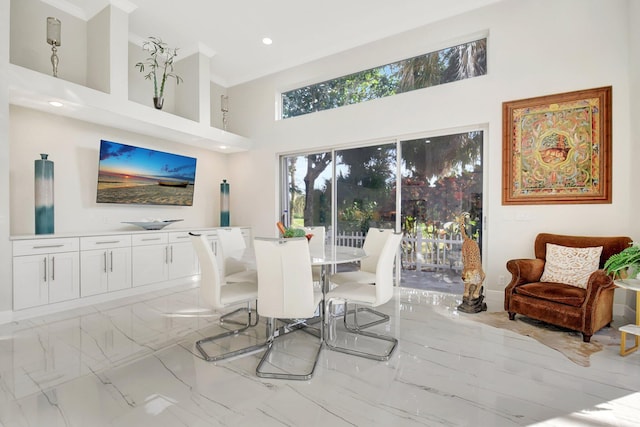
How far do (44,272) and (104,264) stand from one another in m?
0.60

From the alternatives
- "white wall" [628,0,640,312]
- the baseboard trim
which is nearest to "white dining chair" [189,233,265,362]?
the baseboard trim

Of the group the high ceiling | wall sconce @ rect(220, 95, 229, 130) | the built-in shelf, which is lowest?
the built-in shelf

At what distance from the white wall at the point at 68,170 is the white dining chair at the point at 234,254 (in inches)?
88.5

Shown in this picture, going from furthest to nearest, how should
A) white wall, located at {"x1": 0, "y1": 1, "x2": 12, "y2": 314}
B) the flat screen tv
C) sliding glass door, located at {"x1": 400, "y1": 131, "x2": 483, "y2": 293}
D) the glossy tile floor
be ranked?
the flat screen tv → sliding glass door, located at {"x1": 400, "y1": 131, "x2": 483, "y2": 293} → white wall, located at {"x1": 0, "y1": 1, "x2": 12, "y2": 314} → the glossy tile floor

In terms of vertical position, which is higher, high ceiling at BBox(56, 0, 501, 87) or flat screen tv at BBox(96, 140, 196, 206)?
high ceiling at BBox(56, 0, 501, 87)

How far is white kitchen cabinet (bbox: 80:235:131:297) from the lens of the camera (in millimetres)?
3775

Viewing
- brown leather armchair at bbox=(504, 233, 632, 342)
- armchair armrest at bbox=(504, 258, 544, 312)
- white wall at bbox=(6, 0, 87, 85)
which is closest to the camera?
brown leather armchair at bbox=(504, 233, 632, 342)

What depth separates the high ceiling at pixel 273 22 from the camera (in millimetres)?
4043

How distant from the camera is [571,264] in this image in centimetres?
315

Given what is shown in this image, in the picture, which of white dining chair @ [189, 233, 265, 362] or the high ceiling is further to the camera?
the high ceiling

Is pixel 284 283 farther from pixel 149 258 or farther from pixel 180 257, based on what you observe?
pixel 180 257

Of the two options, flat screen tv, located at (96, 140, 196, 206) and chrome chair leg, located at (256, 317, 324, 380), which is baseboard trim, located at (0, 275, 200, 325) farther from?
chrome chair leg, located at (256, 317, 324, 380)

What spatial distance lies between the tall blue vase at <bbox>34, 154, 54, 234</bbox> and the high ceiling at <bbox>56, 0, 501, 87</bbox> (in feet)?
7.08

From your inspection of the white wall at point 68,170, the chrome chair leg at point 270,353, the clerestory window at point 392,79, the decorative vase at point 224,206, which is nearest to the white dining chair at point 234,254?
the chrome chair leg at point 270,353
